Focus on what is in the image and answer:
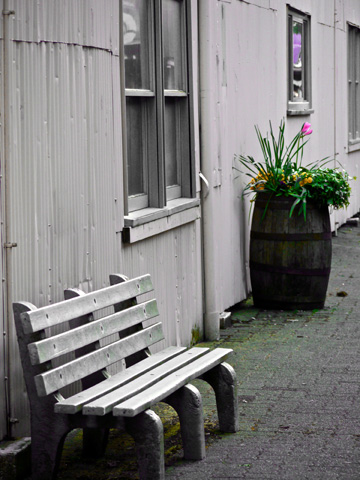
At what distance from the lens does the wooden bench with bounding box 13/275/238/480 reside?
4.11m

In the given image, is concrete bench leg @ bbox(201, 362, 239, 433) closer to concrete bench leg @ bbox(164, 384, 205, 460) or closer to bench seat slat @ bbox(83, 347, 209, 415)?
bench seat slat @ bbox(83, 347, 209, 415)

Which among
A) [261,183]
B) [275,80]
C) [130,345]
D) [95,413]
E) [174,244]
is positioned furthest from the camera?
[275,80]

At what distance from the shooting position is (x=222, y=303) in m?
8.35

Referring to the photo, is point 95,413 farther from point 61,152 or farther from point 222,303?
point 222,303

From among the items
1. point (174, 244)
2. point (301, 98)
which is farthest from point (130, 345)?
point (301, 98)

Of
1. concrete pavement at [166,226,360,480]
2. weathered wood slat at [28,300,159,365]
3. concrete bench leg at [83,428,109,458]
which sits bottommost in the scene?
concrete pavement at [166,226,360,480]

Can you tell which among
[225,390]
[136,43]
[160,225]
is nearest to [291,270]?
[160,225]

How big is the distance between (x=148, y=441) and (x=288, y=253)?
14.9 feet

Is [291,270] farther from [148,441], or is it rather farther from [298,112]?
[148,441]

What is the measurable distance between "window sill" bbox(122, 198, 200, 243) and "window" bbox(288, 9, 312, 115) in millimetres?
4078

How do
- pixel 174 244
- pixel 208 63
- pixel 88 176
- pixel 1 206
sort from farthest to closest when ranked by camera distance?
pixel 208 63 → pixel 174 244 → pixel 88 176 → pixel 1 206

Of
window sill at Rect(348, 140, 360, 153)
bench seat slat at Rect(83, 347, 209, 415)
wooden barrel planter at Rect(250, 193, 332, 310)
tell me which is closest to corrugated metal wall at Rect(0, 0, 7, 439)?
bench seat slat at Rect(83, 347, 209, 415)

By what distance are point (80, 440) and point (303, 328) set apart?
11.2 ft

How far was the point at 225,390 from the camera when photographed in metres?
5.12
